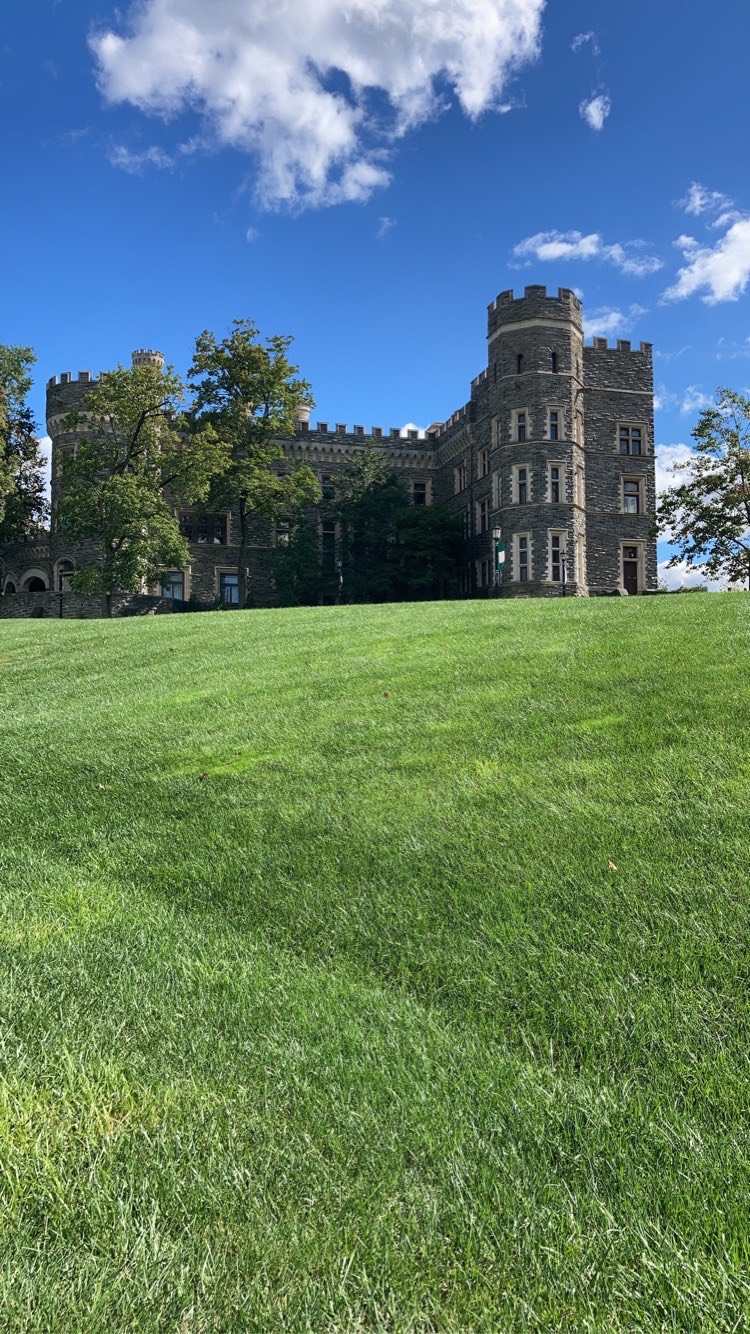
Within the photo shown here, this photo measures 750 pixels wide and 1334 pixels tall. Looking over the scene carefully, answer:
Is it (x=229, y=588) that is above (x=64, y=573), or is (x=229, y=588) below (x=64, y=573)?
below

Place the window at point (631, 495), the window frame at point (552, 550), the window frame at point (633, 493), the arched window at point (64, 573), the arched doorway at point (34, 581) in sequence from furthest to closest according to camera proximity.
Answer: the arched doorway at point (34, 581) < the arched window at point (64, 573) < the window at point (631, 495) < the window frame at point (633, 493) < the window frame at point (552, 550)

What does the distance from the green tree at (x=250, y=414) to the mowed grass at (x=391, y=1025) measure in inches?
A: 1392

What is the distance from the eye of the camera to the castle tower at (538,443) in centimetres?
4006

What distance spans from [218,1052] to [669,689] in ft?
16.6

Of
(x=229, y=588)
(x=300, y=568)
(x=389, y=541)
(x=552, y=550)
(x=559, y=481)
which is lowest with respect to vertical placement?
(x=229, y=588)

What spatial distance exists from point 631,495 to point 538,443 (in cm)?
706

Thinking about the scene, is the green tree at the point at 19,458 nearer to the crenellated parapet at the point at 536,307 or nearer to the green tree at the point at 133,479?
the green tree at the point at 133,479

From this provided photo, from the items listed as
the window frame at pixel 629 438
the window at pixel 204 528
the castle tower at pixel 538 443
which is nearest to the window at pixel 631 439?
the window frame at pixel 629 438

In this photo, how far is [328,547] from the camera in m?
48.1

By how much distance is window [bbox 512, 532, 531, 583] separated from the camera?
39.9 metres

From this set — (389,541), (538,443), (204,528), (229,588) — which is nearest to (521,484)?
(538,443)

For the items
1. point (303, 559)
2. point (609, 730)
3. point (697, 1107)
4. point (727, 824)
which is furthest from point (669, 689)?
point (303, 559)

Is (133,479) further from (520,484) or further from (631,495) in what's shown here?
(631,495)

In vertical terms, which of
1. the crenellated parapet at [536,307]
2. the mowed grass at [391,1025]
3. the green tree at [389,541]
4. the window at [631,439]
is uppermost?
the crenellated parapet at [536,307]
